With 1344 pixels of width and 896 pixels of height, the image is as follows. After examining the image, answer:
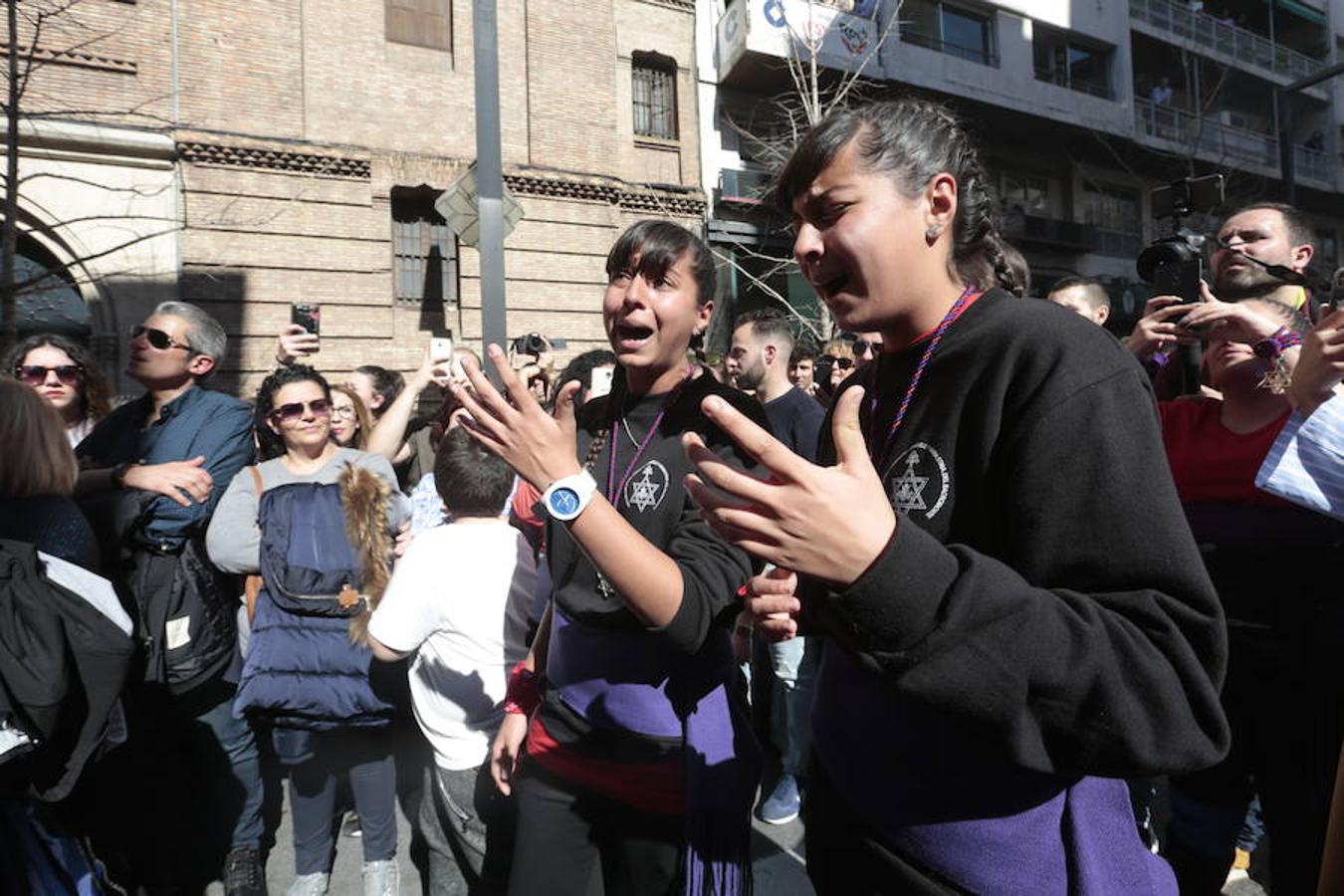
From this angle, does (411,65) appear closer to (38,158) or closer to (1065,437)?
(38,158)

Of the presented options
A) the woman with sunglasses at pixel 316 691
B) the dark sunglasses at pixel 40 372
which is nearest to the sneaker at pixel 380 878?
the woman with sunglasses at pixel 316 691

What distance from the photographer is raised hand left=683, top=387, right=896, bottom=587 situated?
0.90 metres

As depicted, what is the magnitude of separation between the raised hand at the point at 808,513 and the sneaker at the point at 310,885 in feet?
10.6

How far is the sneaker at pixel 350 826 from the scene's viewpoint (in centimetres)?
395

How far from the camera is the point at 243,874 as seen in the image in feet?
11.1

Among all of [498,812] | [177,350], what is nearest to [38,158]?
[177,350]

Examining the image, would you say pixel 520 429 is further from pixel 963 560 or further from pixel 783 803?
pixel 783 803

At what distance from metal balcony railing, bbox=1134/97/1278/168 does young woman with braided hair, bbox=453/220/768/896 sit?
859 inches

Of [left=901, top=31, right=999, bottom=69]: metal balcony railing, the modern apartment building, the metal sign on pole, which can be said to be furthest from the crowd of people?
[left=901, top=31, right=999, bottom=69]: metal balcony railing

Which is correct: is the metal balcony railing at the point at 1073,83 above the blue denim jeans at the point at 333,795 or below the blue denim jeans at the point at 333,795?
above

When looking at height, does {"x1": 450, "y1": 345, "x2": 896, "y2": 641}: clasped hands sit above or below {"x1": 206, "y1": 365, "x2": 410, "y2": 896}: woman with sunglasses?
above

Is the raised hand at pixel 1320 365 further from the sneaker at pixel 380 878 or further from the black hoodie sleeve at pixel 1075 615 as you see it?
the sneaker at pixel 380 878

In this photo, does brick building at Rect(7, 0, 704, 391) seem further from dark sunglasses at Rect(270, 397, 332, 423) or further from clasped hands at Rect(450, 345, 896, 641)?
clasped hands at Rect(450, 345, 896, 641)

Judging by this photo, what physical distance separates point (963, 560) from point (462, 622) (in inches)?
82.1
